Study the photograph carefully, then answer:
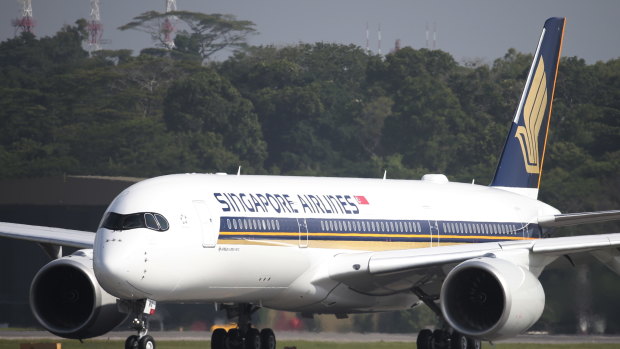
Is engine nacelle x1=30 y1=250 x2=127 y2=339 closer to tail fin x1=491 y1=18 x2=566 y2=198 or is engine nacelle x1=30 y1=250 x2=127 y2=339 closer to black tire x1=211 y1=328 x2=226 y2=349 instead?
black tire x1=211 y1=328 x2=226 y2=349

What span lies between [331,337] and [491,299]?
14.8 m

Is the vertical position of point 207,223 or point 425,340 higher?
point 207,223

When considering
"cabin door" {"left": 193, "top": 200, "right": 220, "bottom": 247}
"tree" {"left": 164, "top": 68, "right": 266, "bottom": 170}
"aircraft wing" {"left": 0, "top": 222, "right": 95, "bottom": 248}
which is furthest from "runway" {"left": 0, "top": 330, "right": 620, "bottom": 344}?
"tree" {"left": 164, "top": 68, "right": 266, "bottom": 170}

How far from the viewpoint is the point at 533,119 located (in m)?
36.8

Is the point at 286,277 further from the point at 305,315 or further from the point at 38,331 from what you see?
the point at 38,331

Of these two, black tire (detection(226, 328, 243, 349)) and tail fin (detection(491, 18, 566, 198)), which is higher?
tail fin (detection(491, 18, 566, 198))

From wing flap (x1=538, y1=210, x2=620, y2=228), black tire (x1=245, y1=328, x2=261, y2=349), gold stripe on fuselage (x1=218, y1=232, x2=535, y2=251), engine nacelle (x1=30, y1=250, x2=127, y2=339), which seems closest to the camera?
gold stripe on fuselage (x1=218, y1=232, x2=535, y2=251)

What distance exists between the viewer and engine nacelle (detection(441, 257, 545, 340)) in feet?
85.0

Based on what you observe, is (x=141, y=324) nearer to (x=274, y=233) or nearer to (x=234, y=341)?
(x=274, y=233)

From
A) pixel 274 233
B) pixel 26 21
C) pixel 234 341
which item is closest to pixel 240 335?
pixel 234 341

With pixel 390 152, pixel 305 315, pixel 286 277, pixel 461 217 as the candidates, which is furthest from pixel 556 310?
pixel 390 152

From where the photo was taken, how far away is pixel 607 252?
28422 mm

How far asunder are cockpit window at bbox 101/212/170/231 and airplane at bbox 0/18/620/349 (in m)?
0.03

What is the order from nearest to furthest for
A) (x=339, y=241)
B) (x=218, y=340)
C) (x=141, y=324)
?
(x=141, y=324), (x=339, y=241), (x=218, y=340)
